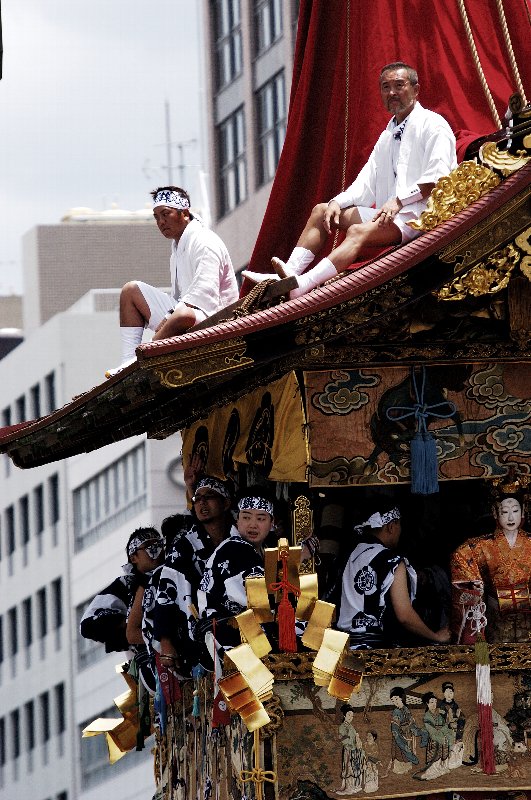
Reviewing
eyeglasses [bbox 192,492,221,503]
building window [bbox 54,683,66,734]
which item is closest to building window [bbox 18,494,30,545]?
building window [bbox 54,683,66,734]

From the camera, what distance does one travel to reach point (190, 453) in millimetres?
15797

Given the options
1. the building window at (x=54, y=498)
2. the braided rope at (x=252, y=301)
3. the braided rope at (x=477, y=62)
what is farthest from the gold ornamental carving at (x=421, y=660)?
the building window at (x=54, y=498)

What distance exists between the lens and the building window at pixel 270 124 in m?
43.6

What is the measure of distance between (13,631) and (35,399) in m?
6.11

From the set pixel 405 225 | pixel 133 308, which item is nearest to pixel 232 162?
pixel 133 308

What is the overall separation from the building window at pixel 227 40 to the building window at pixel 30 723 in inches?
718

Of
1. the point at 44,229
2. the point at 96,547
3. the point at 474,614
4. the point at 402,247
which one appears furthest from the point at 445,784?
the point at 44,229

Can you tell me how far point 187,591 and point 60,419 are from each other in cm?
137

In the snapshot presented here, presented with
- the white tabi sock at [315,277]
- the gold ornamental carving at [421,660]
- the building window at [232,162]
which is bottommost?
the gold ornamental carving at [421,660]

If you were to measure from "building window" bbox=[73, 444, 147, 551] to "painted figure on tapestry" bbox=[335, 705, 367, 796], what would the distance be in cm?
3714

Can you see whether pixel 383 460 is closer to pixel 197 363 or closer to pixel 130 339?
pixel 197 363

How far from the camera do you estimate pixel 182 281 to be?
15031 mm

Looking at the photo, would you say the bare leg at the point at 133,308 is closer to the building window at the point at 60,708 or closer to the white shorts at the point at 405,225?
the white shorts at the point at 405,225

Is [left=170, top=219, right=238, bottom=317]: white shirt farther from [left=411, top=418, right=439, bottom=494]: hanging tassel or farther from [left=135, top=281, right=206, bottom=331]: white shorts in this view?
[left=411, top=418, right=439, bottom=494]: hanging tassel
